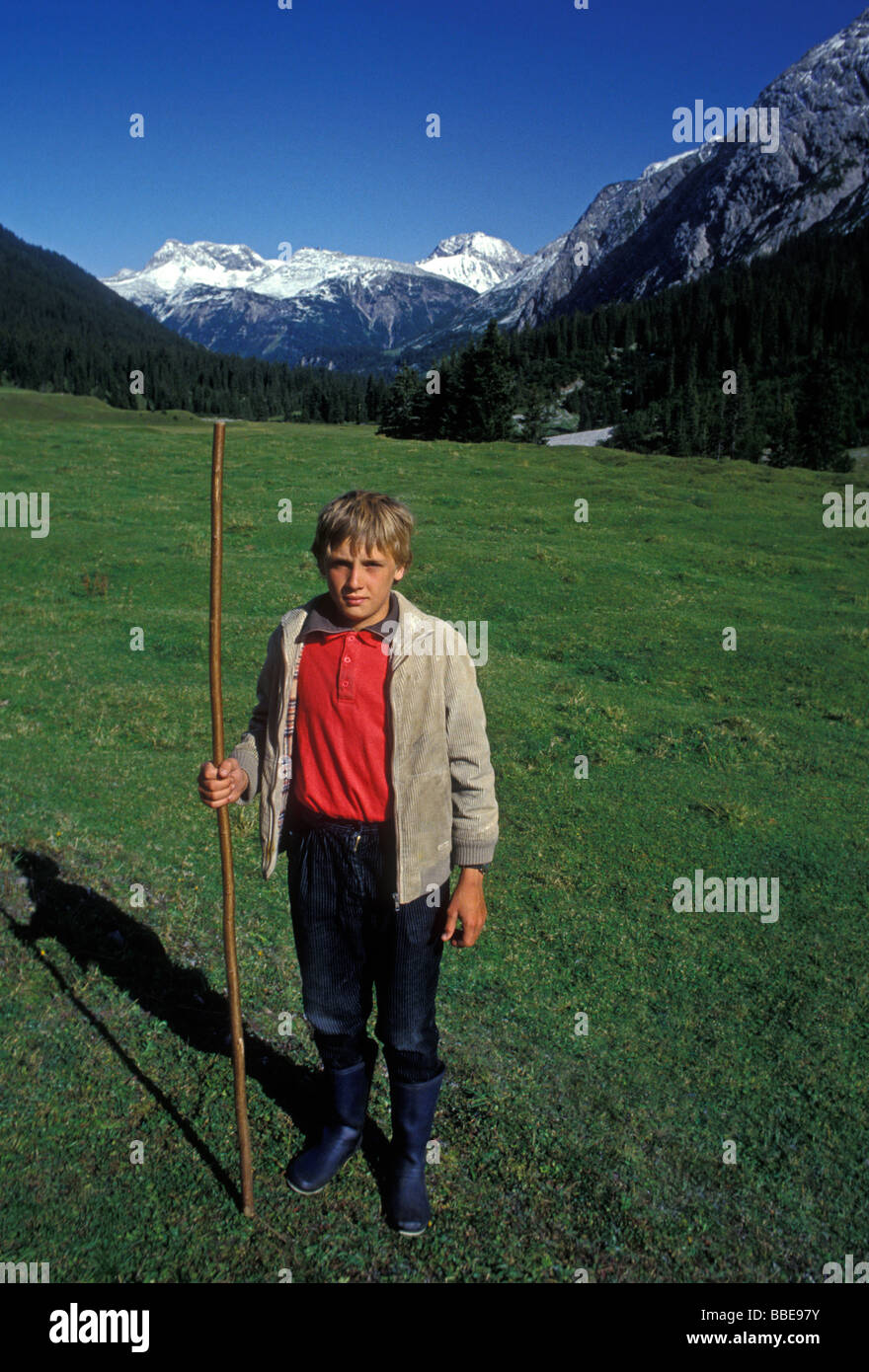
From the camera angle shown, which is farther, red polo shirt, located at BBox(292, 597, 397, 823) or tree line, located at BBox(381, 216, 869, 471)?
tree line, located at BBox(381, 216, 869, 471)

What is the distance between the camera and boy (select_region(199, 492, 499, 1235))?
13.7 feet

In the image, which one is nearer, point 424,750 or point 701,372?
point 424,750

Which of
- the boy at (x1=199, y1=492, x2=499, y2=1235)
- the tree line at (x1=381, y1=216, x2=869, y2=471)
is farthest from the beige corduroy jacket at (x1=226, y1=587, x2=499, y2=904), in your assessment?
the tree line at (x1=381, y1=216, x2=869, y2=471)

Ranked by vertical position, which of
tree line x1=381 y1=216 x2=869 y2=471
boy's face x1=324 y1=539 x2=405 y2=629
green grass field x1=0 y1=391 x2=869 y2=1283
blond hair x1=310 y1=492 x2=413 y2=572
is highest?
tree line x1=381 y1=216 x2=869 y2=471

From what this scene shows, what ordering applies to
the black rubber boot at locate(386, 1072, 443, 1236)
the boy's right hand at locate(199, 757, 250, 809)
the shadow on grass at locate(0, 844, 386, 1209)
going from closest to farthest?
the boy's right hand at locate(199, 757, 250, 809), the black rubber boot at locate(386, 1072, 443, 1236), the shadow on grass at locate(0, 844, 386, 1209)

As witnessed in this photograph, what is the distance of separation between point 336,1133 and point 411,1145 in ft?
1.60

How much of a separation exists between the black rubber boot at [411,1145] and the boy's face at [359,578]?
2682mm

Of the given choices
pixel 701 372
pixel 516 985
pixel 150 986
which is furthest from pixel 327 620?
pixel 701 372

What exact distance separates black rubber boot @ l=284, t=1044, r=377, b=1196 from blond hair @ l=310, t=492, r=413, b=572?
9.74ft

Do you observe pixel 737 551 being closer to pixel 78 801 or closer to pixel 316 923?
pixel 78 801

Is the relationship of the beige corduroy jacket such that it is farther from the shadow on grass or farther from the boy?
the shadow on grass

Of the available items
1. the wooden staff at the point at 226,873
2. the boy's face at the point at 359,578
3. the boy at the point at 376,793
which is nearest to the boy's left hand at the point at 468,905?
the boy at the point at 376,793

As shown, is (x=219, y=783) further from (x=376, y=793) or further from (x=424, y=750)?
(x=424, y=750)

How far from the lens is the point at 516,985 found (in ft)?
23.7
